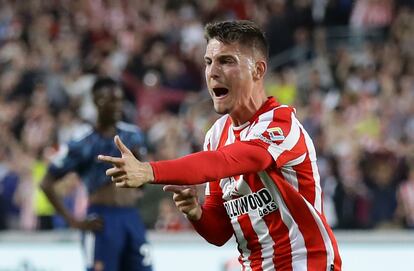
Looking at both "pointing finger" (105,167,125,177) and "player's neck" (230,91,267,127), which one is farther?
"player's neck" (230,91,267,127)

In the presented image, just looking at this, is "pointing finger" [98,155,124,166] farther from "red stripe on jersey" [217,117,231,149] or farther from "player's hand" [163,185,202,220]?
"red stripe on jersey" [217,117,231,149]

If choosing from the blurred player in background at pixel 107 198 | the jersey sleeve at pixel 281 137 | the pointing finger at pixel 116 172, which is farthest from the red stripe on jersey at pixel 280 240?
the blurred player in background at pixel 107 198

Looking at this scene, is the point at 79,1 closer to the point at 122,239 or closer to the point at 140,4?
the point at 140,4

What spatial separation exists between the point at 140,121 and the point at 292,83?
2072mm

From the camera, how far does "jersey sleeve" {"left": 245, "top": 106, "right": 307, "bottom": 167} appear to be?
4.61m

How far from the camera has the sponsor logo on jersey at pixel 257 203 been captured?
4.84 metres

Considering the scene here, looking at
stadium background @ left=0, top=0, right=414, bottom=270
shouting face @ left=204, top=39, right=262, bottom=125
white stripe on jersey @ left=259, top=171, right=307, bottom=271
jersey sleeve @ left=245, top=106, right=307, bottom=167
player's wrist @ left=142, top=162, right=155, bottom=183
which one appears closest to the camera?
player's wrist @ left=142, top=162, right=155, bottom=183

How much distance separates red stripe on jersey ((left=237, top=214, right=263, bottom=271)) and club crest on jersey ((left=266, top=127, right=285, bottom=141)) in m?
0.49

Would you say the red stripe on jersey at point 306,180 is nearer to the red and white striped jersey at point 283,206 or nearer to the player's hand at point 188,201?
the red and white striped jersey at point 283,206

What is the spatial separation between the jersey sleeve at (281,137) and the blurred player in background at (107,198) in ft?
10.8

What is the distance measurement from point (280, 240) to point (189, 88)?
9464 millimetres

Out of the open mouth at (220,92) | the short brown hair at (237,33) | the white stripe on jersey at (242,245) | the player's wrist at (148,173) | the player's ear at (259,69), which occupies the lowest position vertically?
the white stripe on jersey at (242,245)

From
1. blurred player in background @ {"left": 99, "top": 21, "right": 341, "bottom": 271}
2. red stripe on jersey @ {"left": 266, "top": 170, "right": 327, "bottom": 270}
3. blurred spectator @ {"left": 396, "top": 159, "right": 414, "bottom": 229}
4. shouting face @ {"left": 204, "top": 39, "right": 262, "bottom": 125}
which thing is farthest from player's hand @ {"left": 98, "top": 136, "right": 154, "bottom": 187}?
blurred spectator @ {"left": 396, "top": 159, "right": 414, "bottom": 229}

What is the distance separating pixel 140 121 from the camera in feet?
44.8
